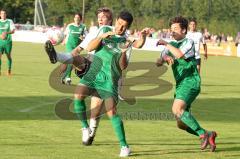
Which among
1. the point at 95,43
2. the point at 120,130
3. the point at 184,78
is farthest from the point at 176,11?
the point at 120,130

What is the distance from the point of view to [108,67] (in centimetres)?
984

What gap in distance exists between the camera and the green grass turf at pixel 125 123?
9.88m

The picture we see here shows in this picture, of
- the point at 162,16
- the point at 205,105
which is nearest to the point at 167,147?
the point at 205,105

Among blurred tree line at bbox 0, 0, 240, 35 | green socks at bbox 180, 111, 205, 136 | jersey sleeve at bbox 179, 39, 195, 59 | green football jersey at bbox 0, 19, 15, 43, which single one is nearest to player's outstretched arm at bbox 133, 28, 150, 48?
A: jersey sleeve at bbox 179, 39, 195, 59

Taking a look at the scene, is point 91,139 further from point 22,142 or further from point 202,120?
point 202,120

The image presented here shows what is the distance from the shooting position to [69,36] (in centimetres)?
2216

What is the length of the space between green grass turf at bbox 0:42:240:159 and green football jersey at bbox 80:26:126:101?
2.95ft

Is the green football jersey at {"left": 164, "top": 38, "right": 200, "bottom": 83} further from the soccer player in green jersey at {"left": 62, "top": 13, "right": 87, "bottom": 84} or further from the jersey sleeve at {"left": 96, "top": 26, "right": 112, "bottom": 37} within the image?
the soccer player in green jersey at {"left": 62, "top": 13, "right": 87, "bottom": 84}

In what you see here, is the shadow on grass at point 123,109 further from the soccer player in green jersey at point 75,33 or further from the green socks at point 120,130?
the soccer player in green jersey at point 75,33

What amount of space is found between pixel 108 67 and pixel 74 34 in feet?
41.1

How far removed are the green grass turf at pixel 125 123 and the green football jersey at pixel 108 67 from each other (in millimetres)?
900

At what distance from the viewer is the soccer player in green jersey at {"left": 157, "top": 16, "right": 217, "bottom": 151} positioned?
9.95 m

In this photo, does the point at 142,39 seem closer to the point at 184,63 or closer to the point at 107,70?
the point at 107,70

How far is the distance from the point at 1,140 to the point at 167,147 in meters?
2.58
